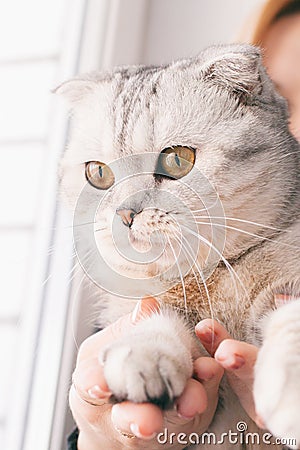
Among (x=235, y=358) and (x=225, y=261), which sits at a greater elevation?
(x=225, y=261)

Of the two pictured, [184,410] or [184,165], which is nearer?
Answer: [184,410]

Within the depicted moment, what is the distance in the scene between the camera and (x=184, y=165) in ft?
2.22

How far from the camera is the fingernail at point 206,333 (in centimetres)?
60

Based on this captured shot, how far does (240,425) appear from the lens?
2.08ft

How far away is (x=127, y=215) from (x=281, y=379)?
0.24 m

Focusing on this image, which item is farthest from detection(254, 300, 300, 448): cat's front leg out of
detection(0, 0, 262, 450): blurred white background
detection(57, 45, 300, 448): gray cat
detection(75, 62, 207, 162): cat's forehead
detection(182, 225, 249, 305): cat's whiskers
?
detection(0, 0, 262, 450): blurred white background

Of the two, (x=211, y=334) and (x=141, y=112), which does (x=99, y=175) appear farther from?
(x=211, y=334)

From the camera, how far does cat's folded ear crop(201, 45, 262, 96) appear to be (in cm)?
71

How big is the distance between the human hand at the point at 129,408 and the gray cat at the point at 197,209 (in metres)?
0.01

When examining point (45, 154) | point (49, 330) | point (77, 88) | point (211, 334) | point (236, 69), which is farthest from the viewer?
point (45, 154)

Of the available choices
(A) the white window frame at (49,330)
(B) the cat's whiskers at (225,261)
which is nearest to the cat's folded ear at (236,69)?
(B) the cat's whiskers at (225,261)

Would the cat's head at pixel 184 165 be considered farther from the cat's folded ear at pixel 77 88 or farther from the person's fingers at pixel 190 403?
the person's fingers at pixel 190 403

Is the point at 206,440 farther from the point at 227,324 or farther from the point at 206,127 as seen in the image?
the point at 206,127

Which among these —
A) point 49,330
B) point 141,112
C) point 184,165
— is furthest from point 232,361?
point 49,330
